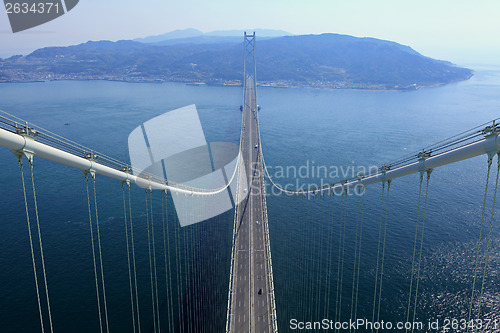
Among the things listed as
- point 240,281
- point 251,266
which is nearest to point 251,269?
point 251,266

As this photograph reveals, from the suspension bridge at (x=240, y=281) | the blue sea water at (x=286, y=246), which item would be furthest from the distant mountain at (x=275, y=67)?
the suspension bridge at (x=240, y=281)

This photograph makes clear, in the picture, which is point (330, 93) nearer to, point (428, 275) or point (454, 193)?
point (454, 193)

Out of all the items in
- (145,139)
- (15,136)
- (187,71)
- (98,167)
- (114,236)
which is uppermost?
(187,71)

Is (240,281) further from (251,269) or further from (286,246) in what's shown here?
(286,246)

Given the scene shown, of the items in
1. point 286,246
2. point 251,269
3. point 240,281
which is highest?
point 251,269

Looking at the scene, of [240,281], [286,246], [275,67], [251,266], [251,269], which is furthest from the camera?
[275,67]

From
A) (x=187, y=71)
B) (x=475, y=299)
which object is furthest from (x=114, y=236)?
(x=187, y=71)
